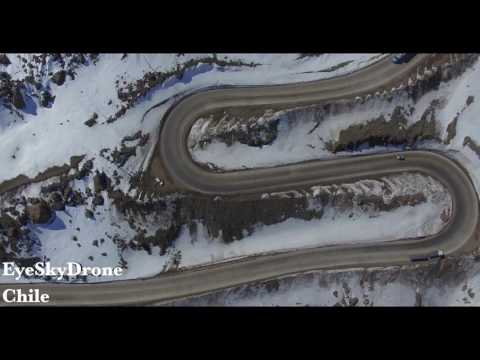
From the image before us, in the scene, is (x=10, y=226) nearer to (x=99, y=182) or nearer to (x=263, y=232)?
(x=99, y=182)

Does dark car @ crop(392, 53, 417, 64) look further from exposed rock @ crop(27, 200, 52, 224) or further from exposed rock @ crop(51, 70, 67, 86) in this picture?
exposed rock @ crop(27, 200, 52, 224)

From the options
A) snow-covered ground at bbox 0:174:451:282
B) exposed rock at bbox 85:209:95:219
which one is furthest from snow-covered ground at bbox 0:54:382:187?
snow-covered ground at bbox 0:174:451:282

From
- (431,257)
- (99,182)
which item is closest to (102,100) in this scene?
(99,182)

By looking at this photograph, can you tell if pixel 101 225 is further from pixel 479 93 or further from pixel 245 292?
pixel 479 93

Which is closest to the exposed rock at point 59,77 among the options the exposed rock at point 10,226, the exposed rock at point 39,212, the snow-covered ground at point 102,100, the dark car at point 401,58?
the snow-covered ground at point 102,100

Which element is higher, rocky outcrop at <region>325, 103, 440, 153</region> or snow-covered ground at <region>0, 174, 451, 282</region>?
rocky outcrop at <region>325, 103, 440, 153</region>

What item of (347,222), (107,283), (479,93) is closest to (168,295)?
(107,283)
